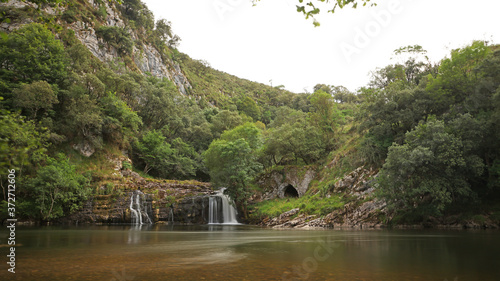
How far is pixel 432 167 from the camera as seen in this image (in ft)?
73.5

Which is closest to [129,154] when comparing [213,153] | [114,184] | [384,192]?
[114,184]

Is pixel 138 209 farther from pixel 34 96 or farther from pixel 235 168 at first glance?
pixel 34 96

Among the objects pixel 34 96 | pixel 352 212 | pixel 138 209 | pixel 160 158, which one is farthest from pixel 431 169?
pixel 34 96

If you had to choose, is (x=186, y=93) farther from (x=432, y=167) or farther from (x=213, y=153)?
(x=432, y=167)

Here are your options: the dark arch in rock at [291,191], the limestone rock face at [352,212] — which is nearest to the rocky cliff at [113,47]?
the limestone rock face at [352,212]

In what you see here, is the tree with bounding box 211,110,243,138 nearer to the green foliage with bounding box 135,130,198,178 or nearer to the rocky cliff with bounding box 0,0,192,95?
the green foliage with bounding box 135,130,198,178

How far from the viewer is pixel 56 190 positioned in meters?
30.7

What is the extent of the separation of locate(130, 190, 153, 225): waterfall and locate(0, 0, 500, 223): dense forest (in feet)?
10.7

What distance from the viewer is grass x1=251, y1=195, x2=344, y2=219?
30.8 metres

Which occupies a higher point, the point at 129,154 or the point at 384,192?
the point at 129,154

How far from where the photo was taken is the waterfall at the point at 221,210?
37375 mm

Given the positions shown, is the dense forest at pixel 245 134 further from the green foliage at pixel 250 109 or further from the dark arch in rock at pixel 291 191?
the green foliage at pixel 250 109

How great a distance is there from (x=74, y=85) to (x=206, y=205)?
24.4m

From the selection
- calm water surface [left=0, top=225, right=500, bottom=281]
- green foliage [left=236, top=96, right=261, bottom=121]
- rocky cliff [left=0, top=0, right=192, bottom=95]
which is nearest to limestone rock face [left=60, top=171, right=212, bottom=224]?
rocky cliff [left=0, top=0, right=192, bottom=95]
